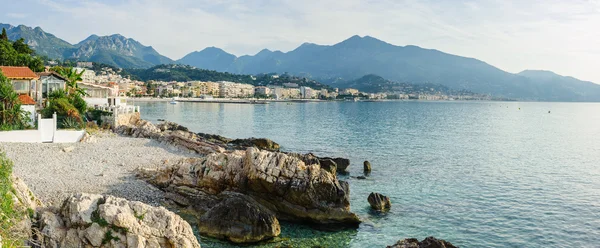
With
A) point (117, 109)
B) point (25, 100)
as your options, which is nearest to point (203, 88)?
point (117, 109)

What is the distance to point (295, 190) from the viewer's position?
17125 millimetres

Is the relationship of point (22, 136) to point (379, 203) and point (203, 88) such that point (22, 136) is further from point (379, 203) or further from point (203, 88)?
point (203, 88)

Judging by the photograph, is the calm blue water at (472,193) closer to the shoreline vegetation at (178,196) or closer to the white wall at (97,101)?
the shoreline vegetation at (178,196)

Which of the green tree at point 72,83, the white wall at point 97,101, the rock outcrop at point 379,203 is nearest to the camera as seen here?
the rock outcrop at point 379,203

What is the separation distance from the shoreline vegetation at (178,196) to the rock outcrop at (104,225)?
0.02 meters

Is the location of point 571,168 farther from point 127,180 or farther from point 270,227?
point 127,180

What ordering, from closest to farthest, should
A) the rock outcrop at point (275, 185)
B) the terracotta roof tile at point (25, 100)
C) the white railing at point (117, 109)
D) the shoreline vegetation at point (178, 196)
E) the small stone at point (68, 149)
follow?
1. the shoreline vegetation at point (178, 196)
2. the rock outcrop at point (275, 185)
3. the small stone at point (68, 149)
4. the terracotta roof tile at point (25, 100)
5. the white railing at point (117, 109)

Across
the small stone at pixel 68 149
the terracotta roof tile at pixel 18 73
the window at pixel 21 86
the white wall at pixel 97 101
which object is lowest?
the small stone at pixel 68 149

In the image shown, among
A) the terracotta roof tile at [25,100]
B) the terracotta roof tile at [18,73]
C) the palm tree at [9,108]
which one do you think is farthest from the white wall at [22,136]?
the terracotta roof tile at [18,73]

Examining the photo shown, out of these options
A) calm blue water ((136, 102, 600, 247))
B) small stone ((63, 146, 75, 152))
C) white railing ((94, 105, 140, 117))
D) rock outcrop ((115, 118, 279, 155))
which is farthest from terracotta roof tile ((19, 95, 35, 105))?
calm blue water ((136, 102, 600, 247))

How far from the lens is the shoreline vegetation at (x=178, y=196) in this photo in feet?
33.4

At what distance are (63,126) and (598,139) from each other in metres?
63.6

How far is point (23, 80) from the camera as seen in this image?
37.3 m

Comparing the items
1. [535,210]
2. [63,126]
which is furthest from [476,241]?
[63,126]
